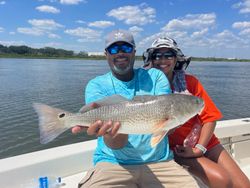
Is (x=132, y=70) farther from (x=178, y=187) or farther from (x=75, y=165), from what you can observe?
(x=75, y=165)

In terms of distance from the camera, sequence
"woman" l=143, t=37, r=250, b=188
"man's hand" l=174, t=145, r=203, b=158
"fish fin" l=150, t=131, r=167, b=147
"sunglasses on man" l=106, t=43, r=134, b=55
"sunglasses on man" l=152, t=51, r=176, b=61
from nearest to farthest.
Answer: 1. "fish fin" l=150, t=131, r=167, b=147
2. "sunglasses on man" l=106, t=43, r=134, b=55
3. "woman" l=143, t=37, r=250, b=188
4. "man's hand" l=174, t=145, r=203, b=158
5. "sunglasses on man" l=152, t=51, r=176, b=61

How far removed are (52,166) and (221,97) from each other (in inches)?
775

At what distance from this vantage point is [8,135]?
1106cm

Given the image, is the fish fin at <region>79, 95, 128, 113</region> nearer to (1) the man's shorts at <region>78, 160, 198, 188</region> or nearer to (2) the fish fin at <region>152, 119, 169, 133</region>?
(2) the fish fin at <region>152, 119, 169, 133</region>

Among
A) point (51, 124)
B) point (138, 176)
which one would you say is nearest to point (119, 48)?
point (51, 124)

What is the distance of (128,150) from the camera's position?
3.21m

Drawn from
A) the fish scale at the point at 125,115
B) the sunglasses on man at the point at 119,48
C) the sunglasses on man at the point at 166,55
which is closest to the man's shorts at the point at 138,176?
the fish scale at the point at 125,115

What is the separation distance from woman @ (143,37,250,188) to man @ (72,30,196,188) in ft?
1.49

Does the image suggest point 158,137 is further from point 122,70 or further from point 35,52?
point 35,52

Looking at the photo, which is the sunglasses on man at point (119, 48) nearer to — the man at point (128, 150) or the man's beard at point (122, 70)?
the man at point (128, 150)

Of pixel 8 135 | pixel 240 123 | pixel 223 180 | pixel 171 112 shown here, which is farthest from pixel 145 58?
pixel 8 135

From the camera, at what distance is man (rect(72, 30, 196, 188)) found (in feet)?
10.5

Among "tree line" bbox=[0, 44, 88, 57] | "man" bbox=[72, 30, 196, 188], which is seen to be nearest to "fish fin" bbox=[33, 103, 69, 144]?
"man" bbox=[72, 30, 196, 188]

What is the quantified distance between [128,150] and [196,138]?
Result: 113 centimetres
